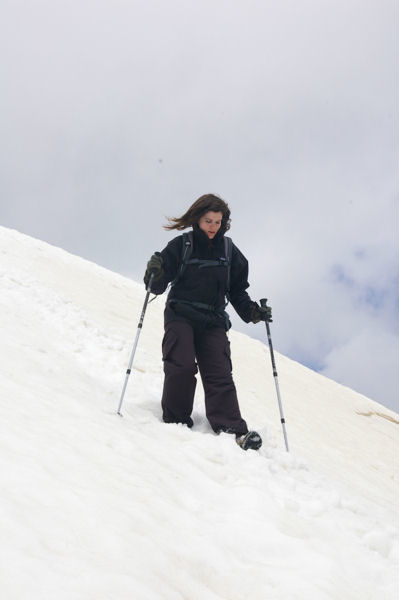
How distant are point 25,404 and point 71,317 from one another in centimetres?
606

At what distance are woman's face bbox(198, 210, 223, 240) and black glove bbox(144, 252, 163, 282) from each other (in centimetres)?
60

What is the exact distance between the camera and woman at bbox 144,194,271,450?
4.88 meters

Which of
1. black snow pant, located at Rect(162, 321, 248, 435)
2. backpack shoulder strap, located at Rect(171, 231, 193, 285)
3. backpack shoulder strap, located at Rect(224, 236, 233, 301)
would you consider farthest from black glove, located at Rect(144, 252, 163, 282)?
backpack shoulder strap, located at Rect(224, 236, 233, 301)

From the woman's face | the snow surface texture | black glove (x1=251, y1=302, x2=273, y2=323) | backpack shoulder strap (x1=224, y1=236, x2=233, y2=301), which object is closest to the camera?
the snow surface texture

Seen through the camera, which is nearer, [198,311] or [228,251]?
[198,311]

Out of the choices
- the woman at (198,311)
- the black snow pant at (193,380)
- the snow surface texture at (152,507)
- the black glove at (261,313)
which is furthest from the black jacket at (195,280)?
the snow surface texture at (152,507)

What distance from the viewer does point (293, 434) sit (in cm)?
810

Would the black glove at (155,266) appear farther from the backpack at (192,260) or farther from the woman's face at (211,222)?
the woman's face at (211,222)

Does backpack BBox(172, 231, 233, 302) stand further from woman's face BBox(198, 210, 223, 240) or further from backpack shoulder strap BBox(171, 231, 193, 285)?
woman's face BBox(198, 210, 223, 240)

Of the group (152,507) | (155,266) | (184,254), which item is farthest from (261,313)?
(152,507)

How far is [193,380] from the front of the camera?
490 cm

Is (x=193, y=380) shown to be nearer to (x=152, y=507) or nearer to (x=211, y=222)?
(x=211, y=222)

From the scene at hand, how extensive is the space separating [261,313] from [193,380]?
125 cm

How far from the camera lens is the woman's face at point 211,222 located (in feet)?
16.7
